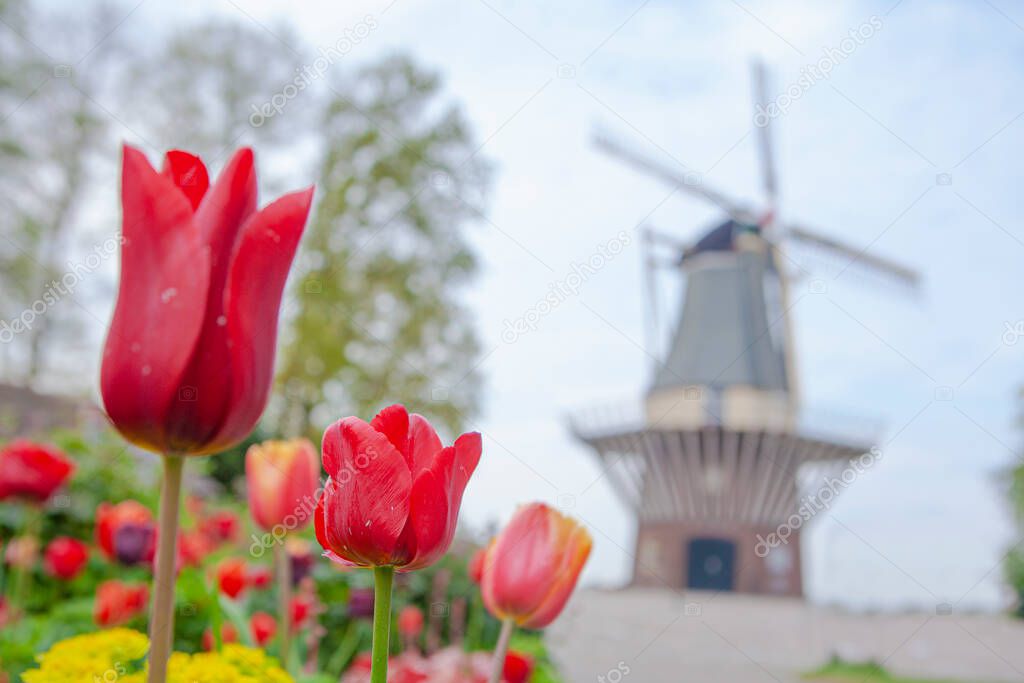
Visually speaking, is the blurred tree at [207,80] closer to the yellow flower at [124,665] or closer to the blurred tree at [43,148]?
the blurred tree at [43,148]

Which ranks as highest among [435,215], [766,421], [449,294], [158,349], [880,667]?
[435,215]

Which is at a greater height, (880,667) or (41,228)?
(41,228)

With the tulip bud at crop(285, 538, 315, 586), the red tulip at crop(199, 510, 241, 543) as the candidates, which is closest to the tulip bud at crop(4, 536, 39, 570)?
the red tulip at crop(199, 510, 241, 543)

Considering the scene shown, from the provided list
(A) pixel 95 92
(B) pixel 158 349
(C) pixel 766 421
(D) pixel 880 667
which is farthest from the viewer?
(C) pixel 766 421

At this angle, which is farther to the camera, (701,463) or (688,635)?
(701,463)

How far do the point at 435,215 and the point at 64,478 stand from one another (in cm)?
1414

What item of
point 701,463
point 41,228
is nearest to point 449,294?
point 701,463

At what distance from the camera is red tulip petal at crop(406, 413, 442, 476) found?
29.7 inches

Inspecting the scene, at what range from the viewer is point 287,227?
2.28 feet

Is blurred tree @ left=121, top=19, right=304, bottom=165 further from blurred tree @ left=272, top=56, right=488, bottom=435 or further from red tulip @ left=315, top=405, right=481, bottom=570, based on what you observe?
red tulip @ left=315, top=405, right=481, bottom=570

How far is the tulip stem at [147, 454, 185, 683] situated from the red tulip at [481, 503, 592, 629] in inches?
16.0

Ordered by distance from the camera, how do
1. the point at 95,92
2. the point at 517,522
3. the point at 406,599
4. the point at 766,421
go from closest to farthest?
1. the point at 517,522
2. the point at 406,599
3. the point at 95,92
4. the point at 766,421

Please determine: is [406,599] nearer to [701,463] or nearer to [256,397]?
[256,397]

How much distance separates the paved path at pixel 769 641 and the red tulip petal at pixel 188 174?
137 inches
